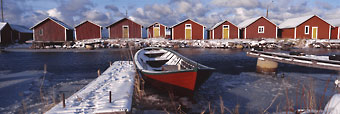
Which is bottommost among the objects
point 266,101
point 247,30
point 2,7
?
point 266,101

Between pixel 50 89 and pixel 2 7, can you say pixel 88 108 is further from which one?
Result: pixel 2 7

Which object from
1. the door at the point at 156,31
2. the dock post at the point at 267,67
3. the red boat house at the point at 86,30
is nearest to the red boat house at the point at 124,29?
the red boat house at the point at 86,30

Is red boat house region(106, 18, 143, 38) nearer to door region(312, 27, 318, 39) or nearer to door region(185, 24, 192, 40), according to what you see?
door region(185, 24, 192, 40)

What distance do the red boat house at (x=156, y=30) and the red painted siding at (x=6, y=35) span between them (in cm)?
2537

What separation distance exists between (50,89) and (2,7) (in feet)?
193

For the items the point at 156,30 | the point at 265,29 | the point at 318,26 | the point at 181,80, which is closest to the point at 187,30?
the point at 156,30

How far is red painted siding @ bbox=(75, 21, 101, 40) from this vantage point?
36.2 metres

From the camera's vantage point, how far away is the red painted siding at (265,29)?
120 feet

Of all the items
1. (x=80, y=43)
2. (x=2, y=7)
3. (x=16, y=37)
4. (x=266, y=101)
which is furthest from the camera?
(x=2, y=7)

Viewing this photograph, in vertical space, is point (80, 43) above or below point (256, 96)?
above

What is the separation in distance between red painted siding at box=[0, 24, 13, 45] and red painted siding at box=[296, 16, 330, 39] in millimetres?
50962

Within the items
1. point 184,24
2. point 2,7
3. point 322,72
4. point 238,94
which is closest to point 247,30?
point 184,24

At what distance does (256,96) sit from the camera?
25.8 feet

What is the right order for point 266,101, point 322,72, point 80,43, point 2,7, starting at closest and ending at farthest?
point 266,101 → point 322,72 → point 80,43 → point 2,7
